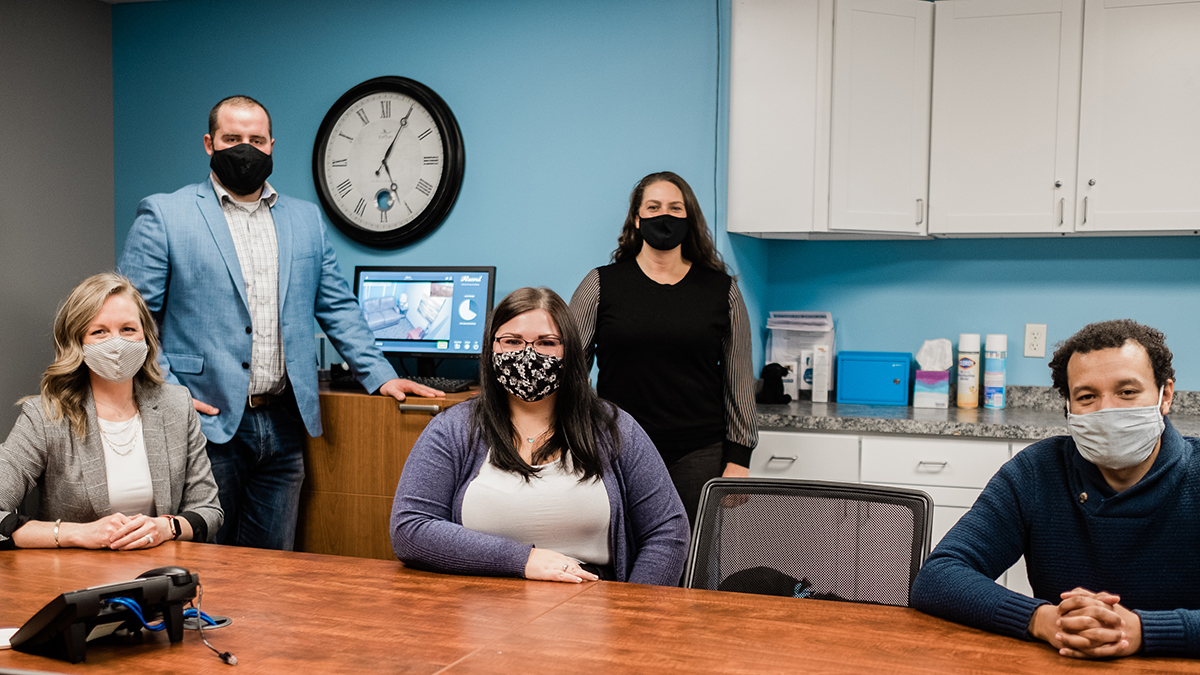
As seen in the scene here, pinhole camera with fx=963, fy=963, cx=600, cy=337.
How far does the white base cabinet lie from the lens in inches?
118

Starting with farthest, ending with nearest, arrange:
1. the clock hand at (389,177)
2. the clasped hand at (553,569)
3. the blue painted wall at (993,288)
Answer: the clock hand at (389,177) < the blue painted wall at (993,288) < the clasped hand at (553,569)

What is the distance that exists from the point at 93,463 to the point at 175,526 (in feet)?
0.79

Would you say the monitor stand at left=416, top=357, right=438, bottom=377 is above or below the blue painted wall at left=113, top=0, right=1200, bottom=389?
below

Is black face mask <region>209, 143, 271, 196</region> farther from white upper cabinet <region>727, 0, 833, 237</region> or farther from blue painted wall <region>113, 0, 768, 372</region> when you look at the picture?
white upper cabinet <region>727, 0, 833, 237</region>

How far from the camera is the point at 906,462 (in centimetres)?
Answer: 305

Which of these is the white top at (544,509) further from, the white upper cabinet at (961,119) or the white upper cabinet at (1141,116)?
the white upper cabinet at (1141,116)

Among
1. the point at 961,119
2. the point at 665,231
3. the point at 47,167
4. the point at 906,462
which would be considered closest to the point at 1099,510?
the point at 665,231

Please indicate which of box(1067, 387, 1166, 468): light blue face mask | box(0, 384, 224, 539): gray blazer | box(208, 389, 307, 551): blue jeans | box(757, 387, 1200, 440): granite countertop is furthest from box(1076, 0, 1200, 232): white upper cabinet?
box(0, 384, 224, 539): gray blazer

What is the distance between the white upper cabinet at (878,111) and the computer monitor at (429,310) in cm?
124

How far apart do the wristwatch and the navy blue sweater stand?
145 cm

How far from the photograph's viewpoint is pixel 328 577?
1.67 m

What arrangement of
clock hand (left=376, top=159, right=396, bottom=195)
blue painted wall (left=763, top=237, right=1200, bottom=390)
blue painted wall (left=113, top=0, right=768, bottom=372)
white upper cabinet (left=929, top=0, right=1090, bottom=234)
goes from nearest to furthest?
1. white upper cabinet (left=929, top=0, right=1090, bottom=234)
2. blue painted wall (left=113, top=0, right=768, bottom=372)
3. blue painted wall (left=763, top=237, right=1200, bottom=390)
4. clock hand (left=376, top=159, right=396, bottom=195)

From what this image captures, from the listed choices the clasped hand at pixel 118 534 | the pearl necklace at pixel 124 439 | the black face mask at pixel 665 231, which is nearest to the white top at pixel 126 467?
the pearl necklace at pixel 124 439

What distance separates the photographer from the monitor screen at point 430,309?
3.32 meters
